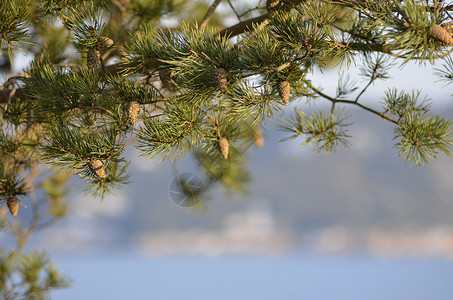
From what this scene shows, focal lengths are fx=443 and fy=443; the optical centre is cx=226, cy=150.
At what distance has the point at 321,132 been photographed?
719 millimetres

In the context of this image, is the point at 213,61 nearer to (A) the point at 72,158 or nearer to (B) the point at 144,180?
(A) the point at 72,158

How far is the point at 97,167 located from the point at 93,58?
174 mm

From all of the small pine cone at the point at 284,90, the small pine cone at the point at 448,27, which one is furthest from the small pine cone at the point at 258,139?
the small pine cone at the point at 448,27

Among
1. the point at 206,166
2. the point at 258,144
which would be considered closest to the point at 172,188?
the point at 206,166

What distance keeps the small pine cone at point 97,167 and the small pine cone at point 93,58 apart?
0.51 ft

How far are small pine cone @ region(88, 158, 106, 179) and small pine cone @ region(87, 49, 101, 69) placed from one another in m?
0.16

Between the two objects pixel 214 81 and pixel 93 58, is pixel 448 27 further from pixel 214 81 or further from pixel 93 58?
pixel 93 58

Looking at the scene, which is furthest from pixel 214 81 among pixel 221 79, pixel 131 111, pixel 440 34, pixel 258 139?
pixel 258 139

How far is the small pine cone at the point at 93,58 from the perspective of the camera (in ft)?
2.26

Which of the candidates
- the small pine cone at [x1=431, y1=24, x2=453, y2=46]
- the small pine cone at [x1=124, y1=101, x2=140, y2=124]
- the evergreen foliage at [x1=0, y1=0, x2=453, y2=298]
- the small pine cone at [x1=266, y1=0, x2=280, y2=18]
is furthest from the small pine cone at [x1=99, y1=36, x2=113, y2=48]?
the small pine cone at [x1=431, y1=24, x2=453, y2=46]

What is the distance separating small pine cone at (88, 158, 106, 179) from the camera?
0.65m

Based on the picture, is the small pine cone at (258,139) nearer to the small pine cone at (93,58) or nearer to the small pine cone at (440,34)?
the small pine cone at (93,58)

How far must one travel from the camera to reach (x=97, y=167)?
65 cm

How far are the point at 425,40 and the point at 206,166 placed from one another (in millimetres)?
860
